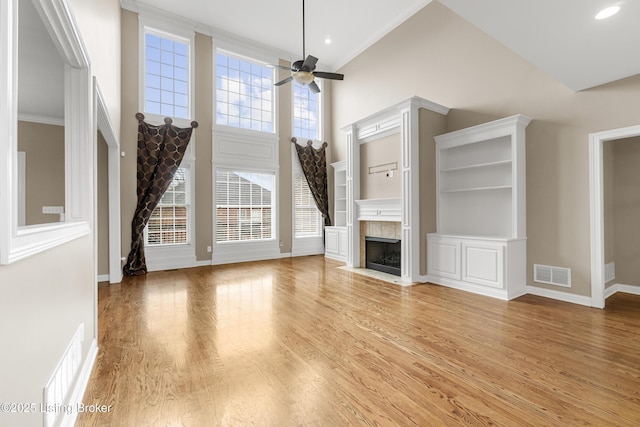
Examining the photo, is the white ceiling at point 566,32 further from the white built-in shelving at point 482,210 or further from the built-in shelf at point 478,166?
the built-in shelf at point 478,166

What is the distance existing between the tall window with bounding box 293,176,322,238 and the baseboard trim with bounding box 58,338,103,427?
5.40 meters

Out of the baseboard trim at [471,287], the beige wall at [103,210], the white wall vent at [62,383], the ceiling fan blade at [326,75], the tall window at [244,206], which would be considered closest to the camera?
the white wall vent at [62,383]

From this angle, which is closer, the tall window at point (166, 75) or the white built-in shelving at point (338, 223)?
the tall window at point (166, 75)

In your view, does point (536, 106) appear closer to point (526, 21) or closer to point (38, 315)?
point (526, 21)

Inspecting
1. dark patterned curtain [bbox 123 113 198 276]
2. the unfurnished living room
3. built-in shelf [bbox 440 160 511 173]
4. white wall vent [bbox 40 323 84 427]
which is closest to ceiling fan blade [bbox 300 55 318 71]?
the unfurnished living room

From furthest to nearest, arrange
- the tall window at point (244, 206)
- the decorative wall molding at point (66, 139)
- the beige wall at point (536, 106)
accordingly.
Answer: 1. the tall window at point (244, 206)
2. the beige wall at point (536, 106)
3. the decorative wall molding at point (66, 139)

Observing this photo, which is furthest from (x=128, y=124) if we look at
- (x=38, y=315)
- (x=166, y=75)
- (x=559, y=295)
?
(x=559, y=295)

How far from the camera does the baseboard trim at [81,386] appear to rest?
60.8 inches

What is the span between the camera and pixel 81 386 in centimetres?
184

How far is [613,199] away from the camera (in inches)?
159

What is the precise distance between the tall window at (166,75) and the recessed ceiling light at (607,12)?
637cm

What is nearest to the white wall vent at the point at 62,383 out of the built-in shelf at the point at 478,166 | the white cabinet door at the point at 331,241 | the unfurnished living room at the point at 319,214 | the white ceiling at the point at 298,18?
the unfurnished living room at the point at 319,214

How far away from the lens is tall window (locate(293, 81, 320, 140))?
7706mm

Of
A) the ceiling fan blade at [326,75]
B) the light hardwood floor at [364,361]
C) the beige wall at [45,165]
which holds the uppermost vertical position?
the ceiling fan blade at [326,75]
